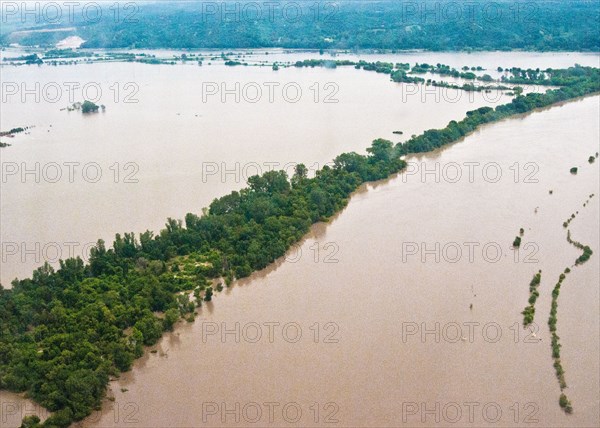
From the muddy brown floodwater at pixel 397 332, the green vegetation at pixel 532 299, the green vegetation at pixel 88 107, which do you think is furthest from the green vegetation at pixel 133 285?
the green vegetation at pixel 88 107

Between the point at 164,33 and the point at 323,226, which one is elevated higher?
the point at 164,33

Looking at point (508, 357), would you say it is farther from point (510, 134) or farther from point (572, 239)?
point (510, 134)

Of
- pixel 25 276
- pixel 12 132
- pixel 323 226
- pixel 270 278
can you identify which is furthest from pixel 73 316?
pixel 12 132

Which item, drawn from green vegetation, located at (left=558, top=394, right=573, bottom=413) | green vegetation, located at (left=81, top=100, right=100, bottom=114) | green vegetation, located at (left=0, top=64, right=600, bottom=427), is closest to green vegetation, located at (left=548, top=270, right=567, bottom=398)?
green vegetation, located at (left=558, top=394, right=573, bottom=413)

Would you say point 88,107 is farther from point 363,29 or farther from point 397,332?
point 363,29

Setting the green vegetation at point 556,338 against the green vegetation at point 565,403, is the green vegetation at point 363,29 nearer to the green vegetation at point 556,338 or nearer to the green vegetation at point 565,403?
the green vegetation at point 556,338
